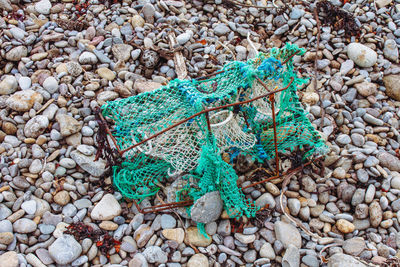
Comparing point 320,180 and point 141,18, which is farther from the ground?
point 141,18

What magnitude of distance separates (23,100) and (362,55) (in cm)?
348

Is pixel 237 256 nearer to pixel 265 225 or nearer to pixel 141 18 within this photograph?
pixel 265 225

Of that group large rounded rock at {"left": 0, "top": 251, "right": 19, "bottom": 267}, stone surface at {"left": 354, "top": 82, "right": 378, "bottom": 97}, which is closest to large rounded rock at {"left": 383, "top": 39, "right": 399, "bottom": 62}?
stone surface at {"left": 354, "top": 82, "right": 378, "bottom": 97}

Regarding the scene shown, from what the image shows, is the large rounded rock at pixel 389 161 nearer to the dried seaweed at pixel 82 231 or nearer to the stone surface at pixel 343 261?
the stone surface at pixel 343 261

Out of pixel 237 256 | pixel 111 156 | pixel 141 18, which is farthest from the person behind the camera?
pixel 141 18

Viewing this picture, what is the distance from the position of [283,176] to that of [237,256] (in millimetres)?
824

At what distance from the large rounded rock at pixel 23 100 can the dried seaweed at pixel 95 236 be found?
124cm

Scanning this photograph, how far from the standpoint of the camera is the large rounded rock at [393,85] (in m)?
3.91

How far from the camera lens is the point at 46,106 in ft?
11.4

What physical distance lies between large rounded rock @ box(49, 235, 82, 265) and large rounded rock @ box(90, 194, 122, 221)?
28cm

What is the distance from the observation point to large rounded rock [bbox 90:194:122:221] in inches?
117

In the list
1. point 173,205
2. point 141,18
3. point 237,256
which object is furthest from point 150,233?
point 141,18

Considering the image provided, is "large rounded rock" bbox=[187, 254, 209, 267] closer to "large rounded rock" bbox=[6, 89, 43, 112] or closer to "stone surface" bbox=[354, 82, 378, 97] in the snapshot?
"large rounded rock" bbox=[6, 89, 43, 112]

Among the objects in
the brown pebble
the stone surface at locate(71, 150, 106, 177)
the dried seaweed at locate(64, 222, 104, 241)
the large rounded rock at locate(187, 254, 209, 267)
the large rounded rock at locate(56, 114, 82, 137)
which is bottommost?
the large rounded rock at locate(187, 254, 209, 267)
